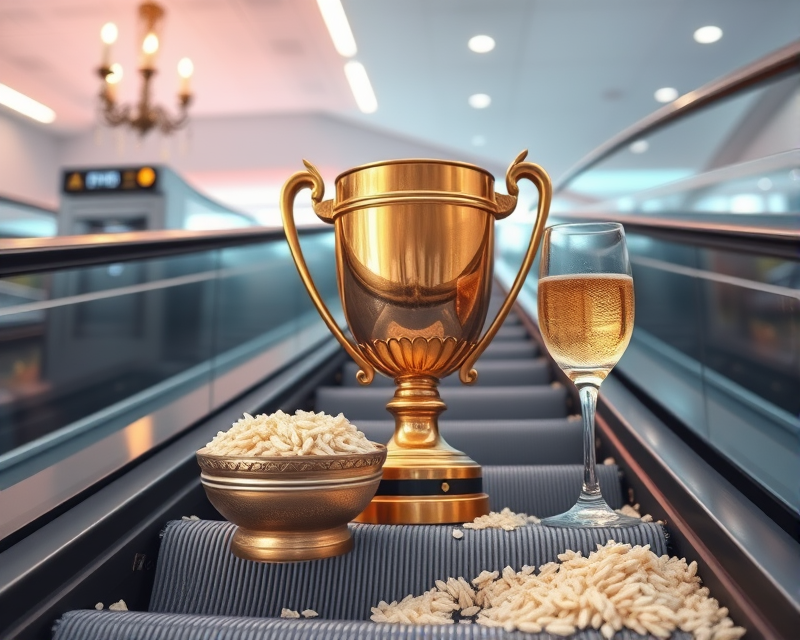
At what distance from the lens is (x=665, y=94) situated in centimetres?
814

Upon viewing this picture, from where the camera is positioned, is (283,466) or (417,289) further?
(417,289)

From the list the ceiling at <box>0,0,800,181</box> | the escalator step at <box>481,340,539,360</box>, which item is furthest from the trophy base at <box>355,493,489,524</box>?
the ceiling at <box>0,0,800,181</box>

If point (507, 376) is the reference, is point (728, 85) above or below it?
above

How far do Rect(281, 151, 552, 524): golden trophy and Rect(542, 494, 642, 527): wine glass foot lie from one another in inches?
5.4

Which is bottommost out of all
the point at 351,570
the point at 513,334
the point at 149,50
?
the point at 351,570

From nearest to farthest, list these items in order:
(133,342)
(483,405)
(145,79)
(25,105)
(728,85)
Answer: (728,85) < (483,405) < (133,342) < (145,79) < (25,105)

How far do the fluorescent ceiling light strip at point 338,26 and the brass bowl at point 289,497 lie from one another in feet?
19.8

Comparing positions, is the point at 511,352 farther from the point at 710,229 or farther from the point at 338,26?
the point at 338,26

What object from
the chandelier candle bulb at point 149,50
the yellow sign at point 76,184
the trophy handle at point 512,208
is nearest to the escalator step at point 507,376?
the trophy handle at point 512,208

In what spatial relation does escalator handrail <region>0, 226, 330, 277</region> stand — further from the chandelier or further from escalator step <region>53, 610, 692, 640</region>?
the chandelier

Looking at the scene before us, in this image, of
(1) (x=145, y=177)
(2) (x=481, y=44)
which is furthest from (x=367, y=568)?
(2) (x=481, y=44)

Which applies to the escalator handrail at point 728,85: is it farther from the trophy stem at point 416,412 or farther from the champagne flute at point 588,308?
the trophy stem at point 416,412

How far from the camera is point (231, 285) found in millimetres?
3104

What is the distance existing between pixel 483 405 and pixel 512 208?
119 centimetres
